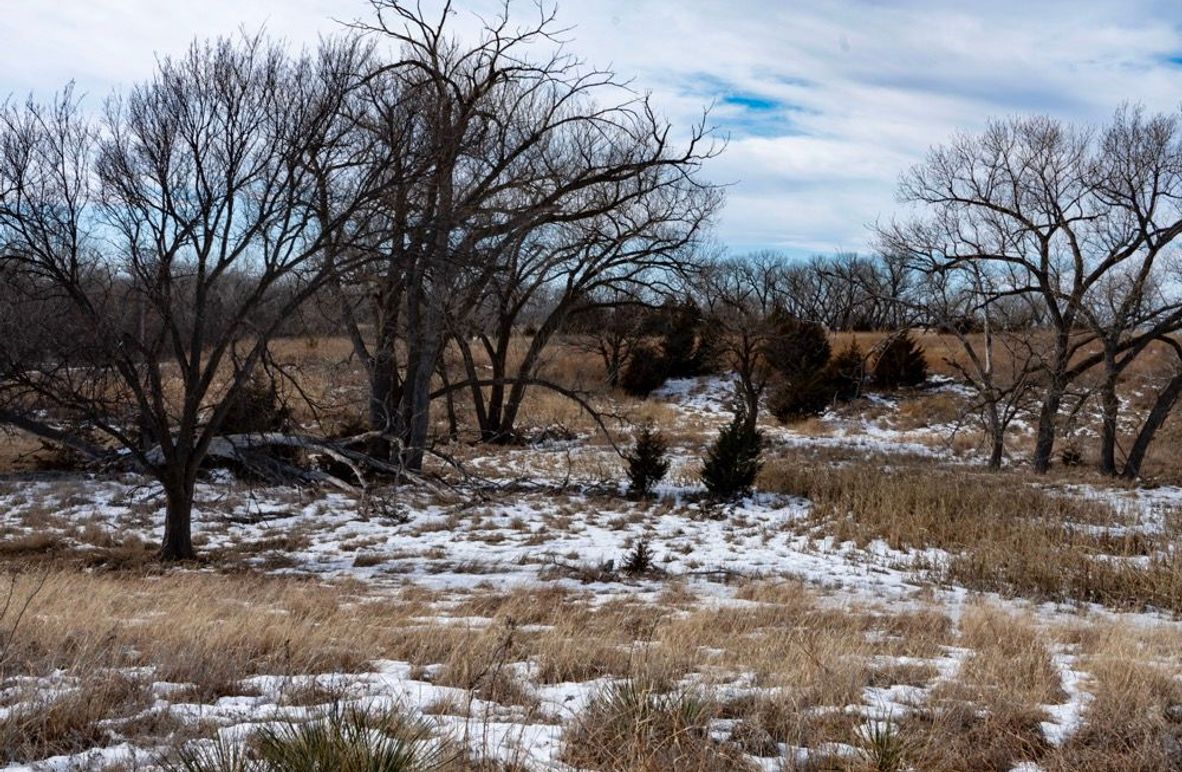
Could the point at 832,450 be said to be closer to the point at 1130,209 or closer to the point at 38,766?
the point at 1130,209

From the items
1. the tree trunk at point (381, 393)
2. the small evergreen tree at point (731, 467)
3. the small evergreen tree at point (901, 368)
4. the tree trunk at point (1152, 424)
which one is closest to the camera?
the small evergreen tree at point (731, 467)

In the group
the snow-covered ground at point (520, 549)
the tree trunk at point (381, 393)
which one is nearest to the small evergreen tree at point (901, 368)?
the snow-covered ground at point (520, 549)

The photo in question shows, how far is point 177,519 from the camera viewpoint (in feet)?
38.3

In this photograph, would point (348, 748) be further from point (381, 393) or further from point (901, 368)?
point (901, 368)

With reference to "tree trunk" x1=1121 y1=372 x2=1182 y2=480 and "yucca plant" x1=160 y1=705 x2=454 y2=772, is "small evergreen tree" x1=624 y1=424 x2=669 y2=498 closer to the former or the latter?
"tree trunk" x1=1121 y1=372 x2=1182 y2=480

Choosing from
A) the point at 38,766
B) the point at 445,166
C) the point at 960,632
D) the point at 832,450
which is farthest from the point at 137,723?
the point at 832,450

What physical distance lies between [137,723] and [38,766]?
54 cm

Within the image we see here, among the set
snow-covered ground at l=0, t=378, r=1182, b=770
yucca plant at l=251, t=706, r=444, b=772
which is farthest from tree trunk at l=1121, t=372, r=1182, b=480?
yucca plant at l=251, t=706, r=444, b=772

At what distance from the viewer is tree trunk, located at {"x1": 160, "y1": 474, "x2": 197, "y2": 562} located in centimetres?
1157

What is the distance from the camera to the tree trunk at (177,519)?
11.6 m

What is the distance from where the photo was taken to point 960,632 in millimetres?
6785

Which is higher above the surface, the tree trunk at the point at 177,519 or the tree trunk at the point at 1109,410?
the tree trunk at the point at 1109,410

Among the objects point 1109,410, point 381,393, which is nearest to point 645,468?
point 381,393

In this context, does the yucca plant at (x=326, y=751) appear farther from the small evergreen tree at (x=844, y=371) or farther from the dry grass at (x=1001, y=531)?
the small evergreen tree at (x=844, y=371)
